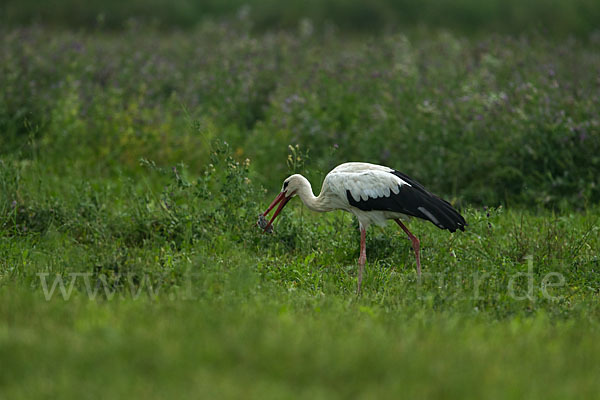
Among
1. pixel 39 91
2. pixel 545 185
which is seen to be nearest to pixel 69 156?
pixel 39 91

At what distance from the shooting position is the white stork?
609 centimetres

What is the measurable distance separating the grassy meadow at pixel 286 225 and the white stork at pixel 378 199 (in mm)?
404

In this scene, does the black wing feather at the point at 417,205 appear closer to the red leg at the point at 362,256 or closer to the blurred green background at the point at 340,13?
the red leg at the point at 362,256

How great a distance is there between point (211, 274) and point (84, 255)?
117 centimetres

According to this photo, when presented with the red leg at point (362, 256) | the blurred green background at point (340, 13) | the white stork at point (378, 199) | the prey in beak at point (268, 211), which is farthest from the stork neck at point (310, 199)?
the blurred green background at point (340, 13)

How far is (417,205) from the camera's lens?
613 cm

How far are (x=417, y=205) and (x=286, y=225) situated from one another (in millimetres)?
1432

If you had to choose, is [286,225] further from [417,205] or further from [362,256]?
[417,205]

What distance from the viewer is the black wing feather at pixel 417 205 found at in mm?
6051

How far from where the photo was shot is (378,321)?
479cm

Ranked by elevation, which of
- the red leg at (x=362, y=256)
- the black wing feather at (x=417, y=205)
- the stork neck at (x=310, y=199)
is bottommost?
the red leg at (x=362, y=256)

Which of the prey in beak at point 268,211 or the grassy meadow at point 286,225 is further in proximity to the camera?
the prey in beak at point 268,211

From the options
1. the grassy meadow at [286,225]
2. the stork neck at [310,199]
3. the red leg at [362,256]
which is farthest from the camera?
the stork neck at [310,199]

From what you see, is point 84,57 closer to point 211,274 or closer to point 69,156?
point 69,156
